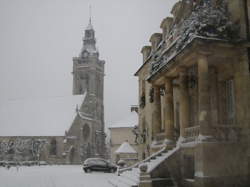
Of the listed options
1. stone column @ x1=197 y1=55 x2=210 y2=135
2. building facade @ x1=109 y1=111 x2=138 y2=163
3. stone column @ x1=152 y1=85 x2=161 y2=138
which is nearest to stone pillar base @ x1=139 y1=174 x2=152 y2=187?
stone column @ x1=197 y1=55 x2=210 y2=135

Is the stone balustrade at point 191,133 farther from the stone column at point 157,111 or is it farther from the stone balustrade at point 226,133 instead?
the stone column at point 157,111

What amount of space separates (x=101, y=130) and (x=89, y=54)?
1942cm

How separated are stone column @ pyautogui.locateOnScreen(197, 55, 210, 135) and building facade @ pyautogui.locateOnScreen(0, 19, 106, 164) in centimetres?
4591

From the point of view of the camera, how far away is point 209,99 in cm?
1455

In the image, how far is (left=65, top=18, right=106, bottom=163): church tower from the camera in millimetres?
60469

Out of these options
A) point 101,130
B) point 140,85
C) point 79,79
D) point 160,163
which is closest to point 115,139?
point 101,130

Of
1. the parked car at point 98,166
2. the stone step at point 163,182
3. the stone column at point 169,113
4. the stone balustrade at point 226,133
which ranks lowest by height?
the parked car at point 98,166

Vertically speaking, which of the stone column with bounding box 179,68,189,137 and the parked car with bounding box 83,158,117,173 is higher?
the stone column with bounding box 179,68,189,137

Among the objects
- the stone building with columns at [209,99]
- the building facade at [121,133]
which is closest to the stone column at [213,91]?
the stone building with columns at [209,99]

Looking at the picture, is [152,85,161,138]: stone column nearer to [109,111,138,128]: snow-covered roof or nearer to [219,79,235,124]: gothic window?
[219,79,235,124]: gothic window

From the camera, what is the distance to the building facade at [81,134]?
5709 cm

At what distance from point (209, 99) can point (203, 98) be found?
56 centimetres

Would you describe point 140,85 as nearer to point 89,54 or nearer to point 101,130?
point 101,130

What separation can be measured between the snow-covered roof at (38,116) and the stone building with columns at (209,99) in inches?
1757
